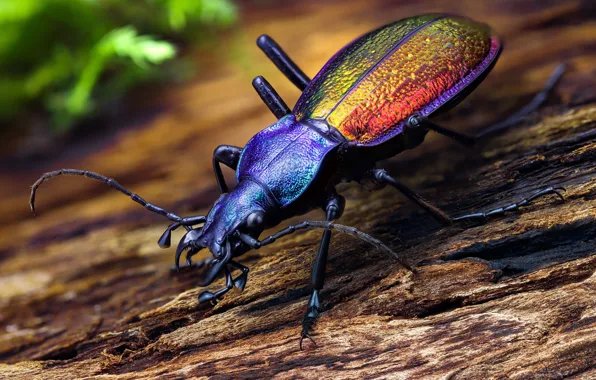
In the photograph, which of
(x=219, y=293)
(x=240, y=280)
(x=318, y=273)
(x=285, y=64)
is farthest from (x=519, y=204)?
(x=285, y=64)

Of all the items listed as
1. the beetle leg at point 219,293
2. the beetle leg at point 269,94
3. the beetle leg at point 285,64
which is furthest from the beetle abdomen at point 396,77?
the beetle leg at point 219,293

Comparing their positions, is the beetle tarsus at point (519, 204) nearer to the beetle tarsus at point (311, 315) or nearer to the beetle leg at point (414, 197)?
the beetle leg at point (414, 197)

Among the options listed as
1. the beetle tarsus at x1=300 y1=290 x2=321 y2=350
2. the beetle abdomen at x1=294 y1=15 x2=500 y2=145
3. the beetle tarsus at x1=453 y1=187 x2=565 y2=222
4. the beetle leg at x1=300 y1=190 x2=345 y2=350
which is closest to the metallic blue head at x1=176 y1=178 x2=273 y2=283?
the beetle leg at x1=300 y1=190 x2=345 y2=350

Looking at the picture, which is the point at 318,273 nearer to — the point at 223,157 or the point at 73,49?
the point at 223,157

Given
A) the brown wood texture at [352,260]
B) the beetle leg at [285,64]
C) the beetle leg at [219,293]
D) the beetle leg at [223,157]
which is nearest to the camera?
the brown wood texture at [352,260]

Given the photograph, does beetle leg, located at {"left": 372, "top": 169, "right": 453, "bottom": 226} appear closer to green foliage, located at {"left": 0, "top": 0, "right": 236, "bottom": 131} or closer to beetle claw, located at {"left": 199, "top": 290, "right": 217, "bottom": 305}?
beetle claw, located at {"left": 199, "top": 290, "right": 217, "bottom": 305}

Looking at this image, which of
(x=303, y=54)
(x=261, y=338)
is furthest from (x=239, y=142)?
(x=261, y=338)

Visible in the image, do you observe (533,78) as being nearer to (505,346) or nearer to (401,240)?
(401,240)
